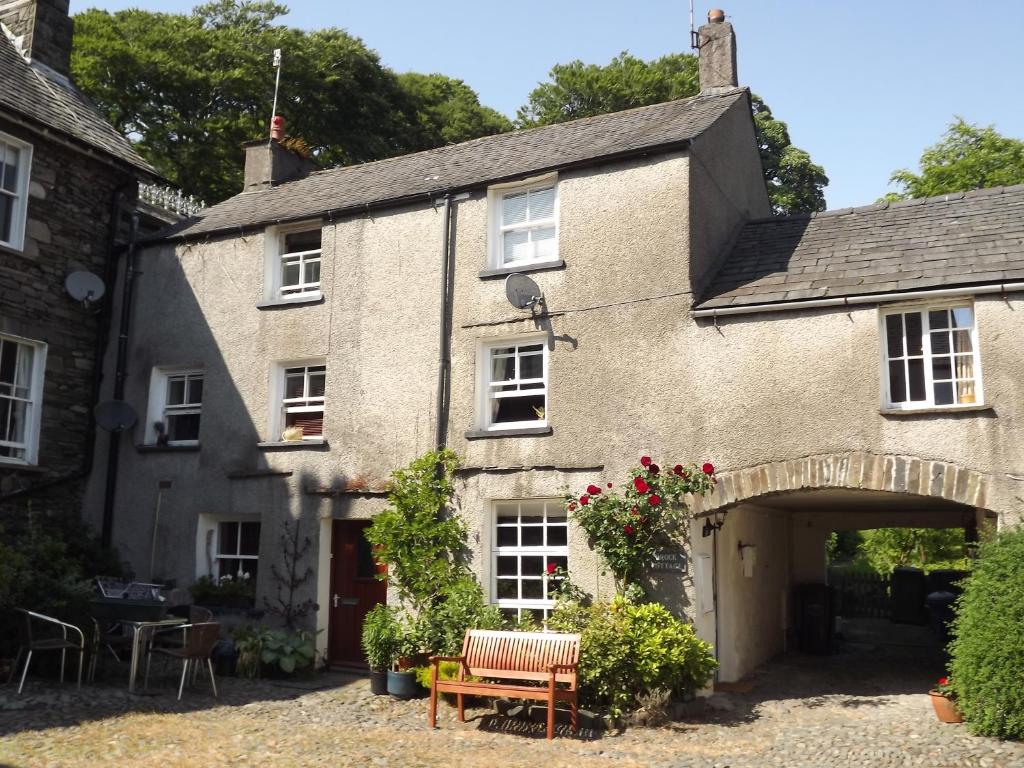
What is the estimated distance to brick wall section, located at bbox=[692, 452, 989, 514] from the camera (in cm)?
1009

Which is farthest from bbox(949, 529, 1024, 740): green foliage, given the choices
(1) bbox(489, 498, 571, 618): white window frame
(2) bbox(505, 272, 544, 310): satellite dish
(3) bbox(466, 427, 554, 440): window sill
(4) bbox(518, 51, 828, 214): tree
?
(4) bbox(518, 51, 828, 214): tree

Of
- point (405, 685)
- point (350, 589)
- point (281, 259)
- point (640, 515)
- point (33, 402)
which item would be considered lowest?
point (405, 685)

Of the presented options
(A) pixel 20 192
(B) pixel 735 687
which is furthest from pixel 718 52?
(A) pixel 20 192

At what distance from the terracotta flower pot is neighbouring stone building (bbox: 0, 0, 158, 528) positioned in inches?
509

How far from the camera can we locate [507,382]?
13.1m

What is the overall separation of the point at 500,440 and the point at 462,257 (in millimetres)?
2925

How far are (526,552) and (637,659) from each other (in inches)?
105

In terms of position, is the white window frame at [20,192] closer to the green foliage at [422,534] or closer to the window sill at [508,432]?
the green foliage at [422,534]

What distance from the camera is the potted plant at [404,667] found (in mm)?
11492

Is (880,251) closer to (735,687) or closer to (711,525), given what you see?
(711,525)

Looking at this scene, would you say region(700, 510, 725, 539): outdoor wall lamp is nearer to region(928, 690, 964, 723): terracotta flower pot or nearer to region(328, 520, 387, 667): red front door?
region(928, 690, 964, 723): terracotta flower pot

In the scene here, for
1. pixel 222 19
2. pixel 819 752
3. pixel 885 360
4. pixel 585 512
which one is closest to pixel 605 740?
pixel 819 752

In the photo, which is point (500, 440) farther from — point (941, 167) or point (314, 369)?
point (941, 167)

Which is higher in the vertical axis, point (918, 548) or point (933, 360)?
point (933, 360)
